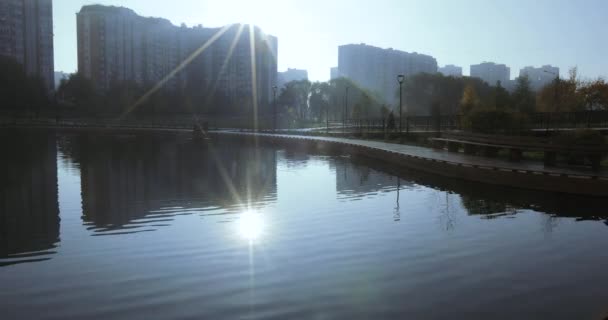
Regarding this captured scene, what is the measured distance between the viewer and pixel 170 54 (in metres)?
124

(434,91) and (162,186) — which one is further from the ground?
(434,91)

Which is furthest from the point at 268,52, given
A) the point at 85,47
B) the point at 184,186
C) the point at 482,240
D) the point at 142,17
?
the point at 482,240

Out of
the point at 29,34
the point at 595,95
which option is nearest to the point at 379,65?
the point at 29,34

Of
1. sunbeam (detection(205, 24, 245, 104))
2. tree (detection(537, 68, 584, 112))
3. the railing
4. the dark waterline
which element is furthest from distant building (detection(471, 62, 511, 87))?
the dark waterline

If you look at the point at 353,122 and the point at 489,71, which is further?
the point at 489,71

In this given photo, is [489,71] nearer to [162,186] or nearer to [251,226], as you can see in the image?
[162,186]

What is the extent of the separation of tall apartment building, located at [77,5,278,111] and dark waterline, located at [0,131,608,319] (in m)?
91.5

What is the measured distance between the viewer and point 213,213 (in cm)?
1305

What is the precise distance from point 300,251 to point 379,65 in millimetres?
151832

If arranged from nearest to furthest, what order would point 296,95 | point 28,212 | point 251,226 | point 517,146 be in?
point 251,226 < point 28,212 < point 517,146 < point 296,95

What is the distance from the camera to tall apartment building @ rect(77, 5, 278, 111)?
112m

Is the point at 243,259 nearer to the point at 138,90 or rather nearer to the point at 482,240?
the point at 482,240

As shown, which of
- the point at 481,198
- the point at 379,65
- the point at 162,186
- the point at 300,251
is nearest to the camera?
the point at 300,251

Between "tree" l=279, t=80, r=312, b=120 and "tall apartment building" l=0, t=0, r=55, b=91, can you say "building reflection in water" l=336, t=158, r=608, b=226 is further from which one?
"tree" l=279, t=80, r=312, b=120
